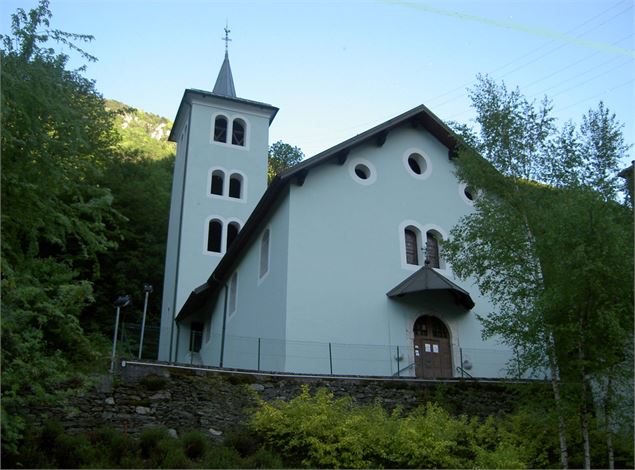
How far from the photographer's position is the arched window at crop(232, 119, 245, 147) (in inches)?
1342

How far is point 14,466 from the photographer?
9953mm

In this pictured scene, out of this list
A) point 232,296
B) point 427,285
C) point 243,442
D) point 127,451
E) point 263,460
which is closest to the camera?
point 127,451

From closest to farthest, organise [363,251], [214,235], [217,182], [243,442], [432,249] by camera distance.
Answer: [243,442], [363,251], [432,249], [214,235], [217,182]

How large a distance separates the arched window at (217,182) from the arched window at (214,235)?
155 centimetres

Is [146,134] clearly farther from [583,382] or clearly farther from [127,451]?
[583,382]

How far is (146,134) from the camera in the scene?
6419cm

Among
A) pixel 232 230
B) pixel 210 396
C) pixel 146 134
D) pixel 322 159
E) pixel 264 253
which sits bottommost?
pixel 210 396

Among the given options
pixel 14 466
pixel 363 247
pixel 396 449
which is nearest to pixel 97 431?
pixel 14 466

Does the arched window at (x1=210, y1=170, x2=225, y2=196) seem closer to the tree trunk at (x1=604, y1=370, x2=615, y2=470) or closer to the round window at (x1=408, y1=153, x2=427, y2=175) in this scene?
the round window at (x1=408, y1=153, x2=427, y2=175)

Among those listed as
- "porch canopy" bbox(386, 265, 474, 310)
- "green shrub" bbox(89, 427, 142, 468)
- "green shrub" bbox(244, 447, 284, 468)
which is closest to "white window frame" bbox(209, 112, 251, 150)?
"porch canopy" bbox(386, 265, 474, 310)

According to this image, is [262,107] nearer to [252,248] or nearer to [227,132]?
[227,132]

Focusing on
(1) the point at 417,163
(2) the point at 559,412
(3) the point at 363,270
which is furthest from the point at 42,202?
(1) the point at 417,163

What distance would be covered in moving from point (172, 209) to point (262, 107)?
6761 mm

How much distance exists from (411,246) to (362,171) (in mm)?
2691
